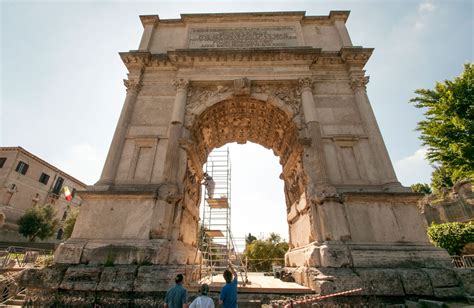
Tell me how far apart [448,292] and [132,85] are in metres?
11.9

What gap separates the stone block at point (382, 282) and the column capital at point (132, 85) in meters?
9.99

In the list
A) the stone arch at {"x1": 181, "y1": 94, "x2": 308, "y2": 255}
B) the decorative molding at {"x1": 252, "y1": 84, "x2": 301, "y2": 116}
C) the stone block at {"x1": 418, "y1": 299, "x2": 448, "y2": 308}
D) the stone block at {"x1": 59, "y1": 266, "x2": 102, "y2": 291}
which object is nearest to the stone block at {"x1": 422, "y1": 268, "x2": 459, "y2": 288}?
the stone block at {"x1": 418, "y1": 299, "x2": 448, "y2": 308}

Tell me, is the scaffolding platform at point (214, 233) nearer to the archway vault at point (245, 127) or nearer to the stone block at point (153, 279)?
the archway vault at point (245, 127)

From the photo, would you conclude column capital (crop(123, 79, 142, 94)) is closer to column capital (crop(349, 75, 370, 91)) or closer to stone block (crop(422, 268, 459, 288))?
column capital (crop(349, 75, 370, 91))

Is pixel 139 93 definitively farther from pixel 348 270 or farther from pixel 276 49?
pixel 348 270

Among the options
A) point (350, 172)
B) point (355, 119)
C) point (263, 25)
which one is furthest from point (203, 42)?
point (350, 172)

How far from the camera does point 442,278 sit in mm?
5012

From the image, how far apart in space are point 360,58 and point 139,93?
963 centimetres

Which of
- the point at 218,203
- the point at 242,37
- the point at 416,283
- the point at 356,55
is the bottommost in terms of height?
the point at 416,283

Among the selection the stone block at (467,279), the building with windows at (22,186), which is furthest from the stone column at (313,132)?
the building with windows at (22,186)

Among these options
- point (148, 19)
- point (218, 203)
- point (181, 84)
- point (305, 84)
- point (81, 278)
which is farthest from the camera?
point (148, 19)

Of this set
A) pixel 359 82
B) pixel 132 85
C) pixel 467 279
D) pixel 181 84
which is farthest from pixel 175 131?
pixel 467 279

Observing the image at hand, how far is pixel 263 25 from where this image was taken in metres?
10.6

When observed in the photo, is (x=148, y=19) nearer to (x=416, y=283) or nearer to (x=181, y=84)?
(x=181, y=84)
